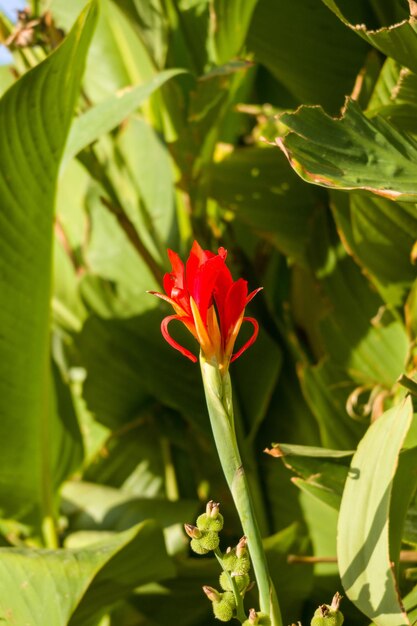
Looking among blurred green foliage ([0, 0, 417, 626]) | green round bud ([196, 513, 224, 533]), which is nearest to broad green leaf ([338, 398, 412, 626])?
blurred green foliage ([0, 0, 417, 626])

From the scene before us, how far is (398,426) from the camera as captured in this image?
0.57 meters

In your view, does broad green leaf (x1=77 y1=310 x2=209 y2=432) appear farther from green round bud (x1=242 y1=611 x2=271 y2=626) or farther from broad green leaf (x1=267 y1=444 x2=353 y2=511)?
green round bud (x1=242 y1=611 x2=271 y2=626)

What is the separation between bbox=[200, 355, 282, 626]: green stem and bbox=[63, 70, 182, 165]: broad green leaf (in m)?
0.43

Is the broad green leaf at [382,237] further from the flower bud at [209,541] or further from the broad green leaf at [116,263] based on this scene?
the flower bud at [209,541]

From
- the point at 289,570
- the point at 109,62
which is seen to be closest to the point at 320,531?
the point at 289,570

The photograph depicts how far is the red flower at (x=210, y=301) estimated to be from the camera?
0.50 m

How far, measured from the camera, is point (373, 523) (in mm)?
560

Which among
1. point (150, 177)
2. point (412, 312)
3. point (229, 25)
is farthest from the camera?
point (150, 177)

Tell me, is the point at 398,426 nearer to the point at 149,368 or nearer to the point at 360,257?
the point at 360,257

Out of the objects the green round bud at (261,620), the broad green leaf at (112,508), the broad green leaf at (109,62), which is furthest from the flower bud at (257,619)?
the broad green leaf at (109,62)

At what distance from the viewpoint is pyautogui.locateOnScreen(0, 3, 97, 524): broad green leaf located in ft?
2.76

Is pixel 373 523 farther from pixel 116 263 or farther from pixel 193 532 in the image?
A: pixel 116 263

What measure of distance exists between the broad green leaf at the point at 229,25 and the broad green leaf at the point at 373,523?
1.68ft

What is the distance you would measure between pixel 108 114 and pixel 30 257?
18 centimetres
